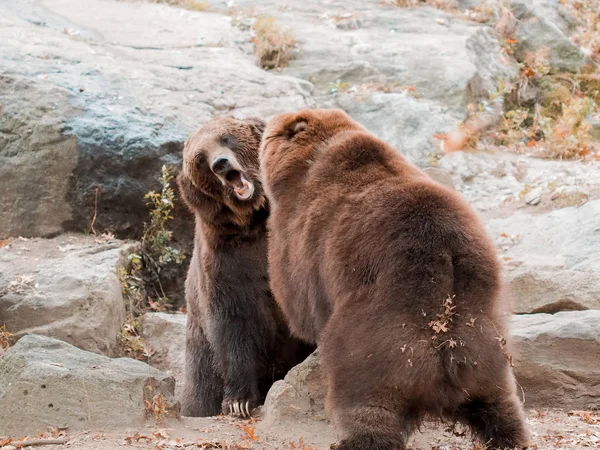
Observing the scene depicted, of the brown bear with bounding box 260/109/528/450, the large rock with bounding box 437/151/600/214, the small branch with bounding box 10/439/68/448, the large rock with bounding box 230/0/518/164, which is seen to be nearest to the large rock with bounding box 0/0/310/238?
the large rock with bounding box 230/0/518/164

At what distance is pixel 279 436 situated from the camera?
4953 mm

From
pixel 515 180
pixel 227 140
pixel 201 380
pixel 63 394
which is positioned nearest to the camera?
pixel 63 394

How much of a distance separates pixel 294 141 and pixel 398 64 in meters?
6.78

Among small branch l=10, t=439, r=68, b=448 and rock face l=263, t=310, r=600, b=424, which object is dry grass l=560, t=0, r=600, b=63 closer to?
rock face l=263, t=310, r=600, b=424

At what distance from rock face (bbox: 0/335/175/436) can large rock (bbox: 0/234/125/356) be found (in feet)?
7.46

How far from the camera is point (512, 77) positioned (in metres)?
11.9

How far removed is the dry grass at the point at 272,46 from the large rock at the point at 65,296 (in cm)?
428

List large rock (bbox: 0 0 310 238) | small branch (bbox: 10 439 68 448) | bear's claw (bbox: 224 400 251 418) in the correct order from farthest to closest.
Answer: large rock (bbox: 0 0 310 238) < bear's claw (bbox: 224 400 251 418) < small branch (bbox: 10 439 68 448)

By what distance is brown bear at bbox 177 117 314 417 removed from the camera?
240 inches

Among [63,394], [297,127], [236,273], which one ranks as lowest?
[63,394]

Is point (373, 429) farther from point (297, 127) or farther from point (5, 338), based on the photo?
point (5, 338)

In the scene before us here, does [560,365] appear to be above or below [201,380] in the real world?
above

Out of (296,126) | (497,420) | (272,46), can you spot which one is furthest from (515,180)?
(497,420)

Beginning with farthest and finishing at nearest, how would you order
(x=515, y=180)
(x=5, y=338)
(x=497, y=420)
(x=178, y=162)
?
(x=515, y=180)
(x=178, y=162)
(x=5, y=338)
(x=497, y=420)
